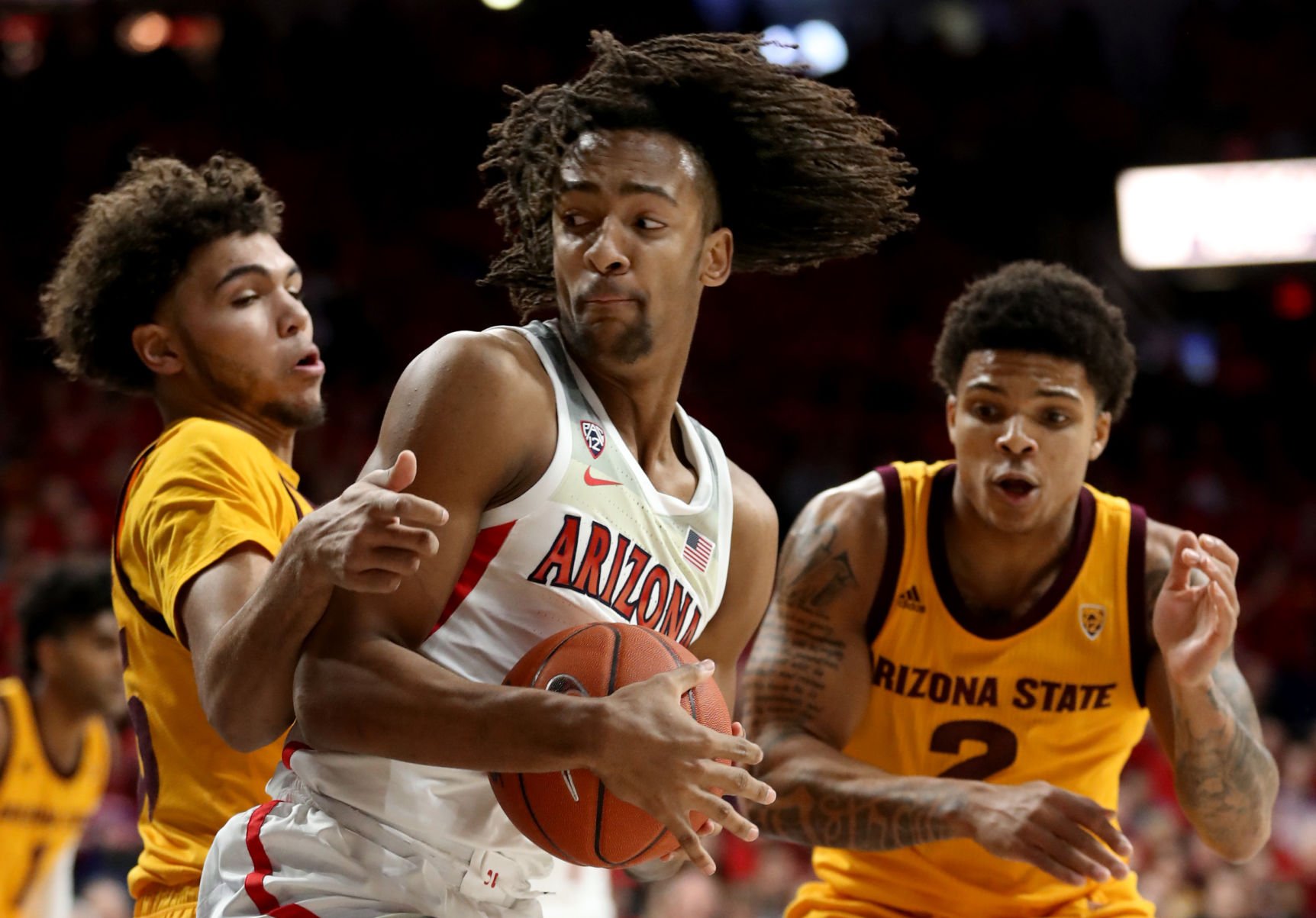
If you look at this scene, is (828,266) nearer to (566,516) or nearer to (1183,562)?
(1183,562)

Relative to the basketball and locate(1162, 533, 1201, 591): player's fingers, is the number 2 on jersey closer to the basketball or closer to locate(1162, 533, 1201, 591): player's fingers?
locate(1162, 533, 1201, 591): player's fingers

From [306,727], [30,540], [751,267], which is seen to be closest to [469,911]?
[306,727]

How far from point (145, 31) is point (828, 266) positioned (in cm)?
752

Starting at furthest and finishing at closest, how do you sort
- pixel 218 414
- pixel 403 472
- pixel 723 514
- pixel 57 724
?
pixel 57 724 < pixel 218 414 < pixel 723 514 < pixel 403 472

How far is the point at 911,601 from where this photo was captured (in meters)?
3.72

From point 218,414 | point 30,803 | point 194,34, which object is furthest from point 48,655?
point 194,34

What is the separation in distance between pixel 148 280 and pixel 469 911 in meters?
1.66

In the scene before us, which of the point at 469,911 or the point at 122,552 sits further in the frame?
the point at 122,552

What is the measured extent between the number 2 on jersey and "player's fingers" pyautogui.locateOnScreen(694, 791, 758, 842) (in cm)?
158

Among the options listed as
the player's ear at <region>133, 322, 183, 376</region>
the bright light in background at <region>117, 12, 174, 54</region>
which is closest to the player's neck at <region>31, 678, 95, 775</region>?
the player's ear at <region>133, 322, 183, 376</region>

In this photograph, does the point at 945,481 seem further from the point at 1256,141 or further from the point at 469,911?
the point at 1256,141

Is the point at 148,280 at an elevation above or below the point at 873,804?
above

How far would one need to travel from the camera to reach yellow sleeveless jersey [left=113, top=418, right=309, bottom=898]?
2.82 m

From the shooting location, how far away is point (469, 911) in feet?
8.29
